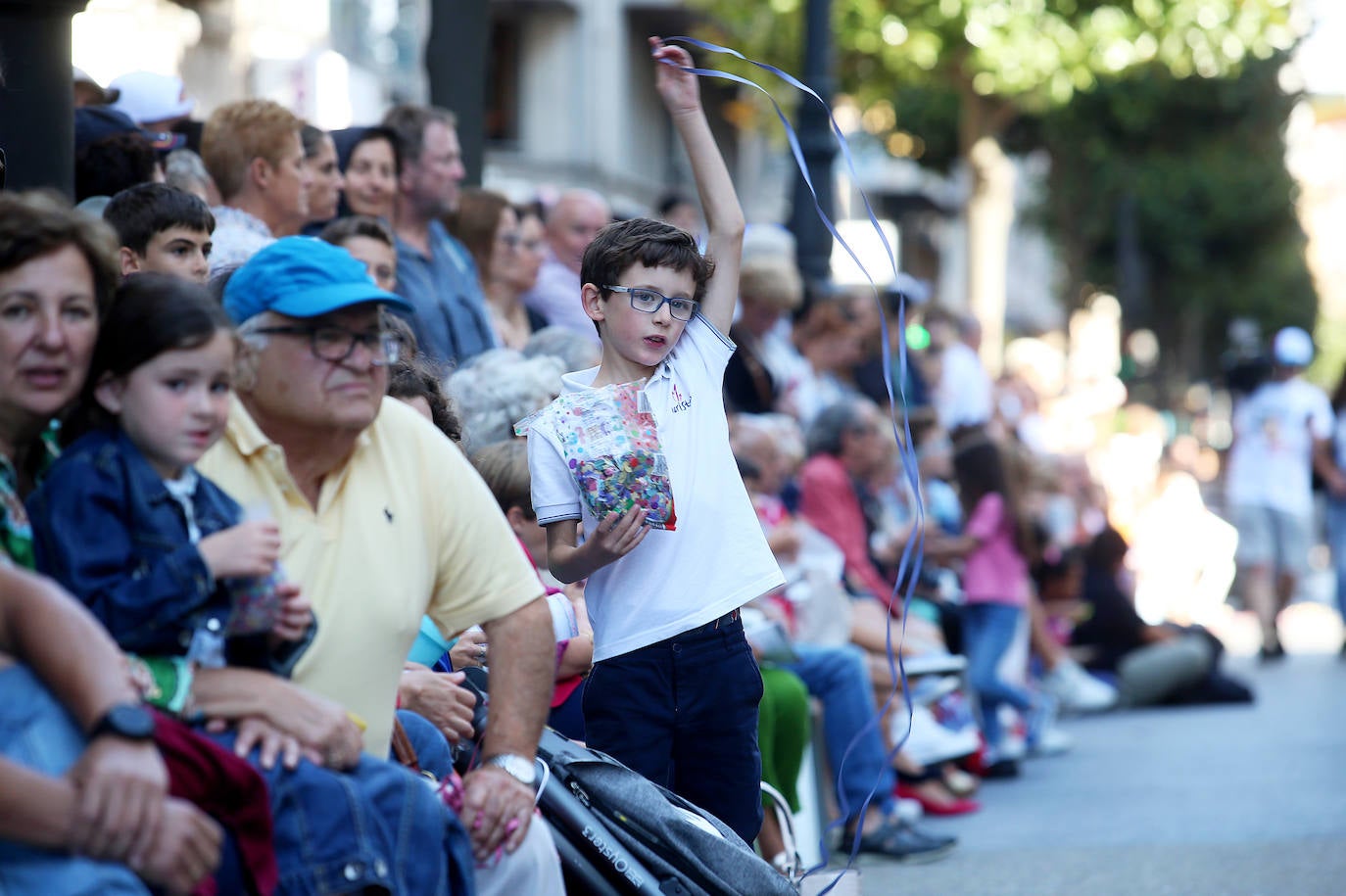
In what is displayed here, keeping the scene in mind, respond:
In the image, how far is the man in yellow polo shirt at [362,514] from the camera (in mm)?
2982

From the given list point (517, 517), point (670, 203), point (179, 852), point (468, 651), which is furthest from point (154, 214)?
point (670, 203)

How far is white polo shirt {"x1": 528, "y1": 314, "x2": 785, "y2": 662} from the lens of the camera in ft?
12.9

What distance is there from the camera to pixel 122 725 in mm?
2479

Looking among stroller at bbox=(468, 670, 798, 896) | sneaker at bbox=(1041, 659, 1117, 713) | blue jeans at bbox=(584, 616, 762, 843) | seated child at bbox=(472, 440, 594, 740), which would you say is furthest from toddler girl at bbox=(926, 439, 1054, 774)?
stroller at bbox=(468, 670, 798, 896)

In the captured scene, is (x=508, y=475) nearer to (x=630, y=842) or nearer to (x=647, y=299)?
(x=647, y=299)

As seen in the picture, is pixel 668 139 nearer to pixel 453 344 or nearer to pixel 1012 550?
pixel 1012 550

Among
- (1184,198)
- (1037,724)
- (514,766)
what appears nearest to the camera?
(514,766)

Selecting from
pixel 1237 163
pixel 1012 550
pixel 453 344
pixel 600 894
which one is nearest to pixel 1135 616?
pixel 1012 550

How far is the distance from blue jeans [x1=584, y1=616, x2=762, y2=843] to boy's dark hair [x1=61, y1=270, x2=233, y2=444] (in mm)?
1509

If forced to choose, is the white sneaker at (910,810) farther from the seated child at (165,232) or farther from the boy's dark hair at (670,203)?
the seated child at (165,232)

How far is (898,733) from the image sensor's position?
7602 mm

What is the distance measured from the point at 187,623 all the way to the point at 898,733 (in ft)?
17.3

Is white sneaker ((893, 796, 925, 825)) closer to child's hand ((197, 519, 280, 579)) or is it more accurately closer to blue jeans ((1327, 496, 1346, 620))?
child's hand ((197, 519, 280, 579))

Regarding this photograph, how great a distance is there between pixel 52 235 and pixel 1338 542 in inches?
481
